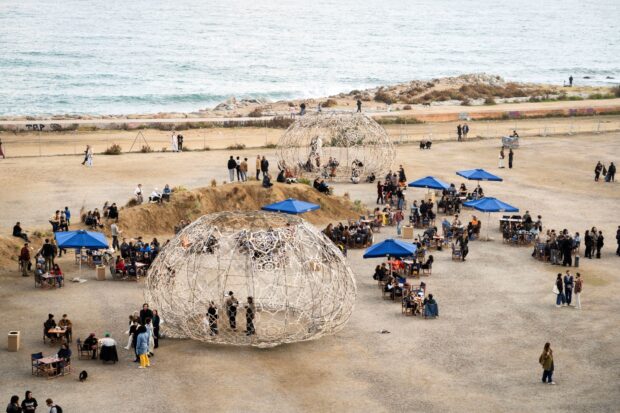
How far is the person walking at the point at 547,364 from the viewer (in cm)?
2506

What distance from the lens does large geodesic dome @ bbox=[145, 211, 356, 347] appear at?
90.4 feet

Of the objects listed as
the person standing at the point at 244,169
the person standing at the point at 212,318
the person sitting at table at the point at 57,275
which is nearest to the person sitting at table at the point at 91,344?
the person standing at the point at 212,318

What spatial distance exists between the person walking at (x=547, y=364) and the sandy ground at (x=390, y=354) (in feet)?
0.83

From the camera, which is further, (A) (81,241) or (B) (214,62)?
(B) (214,62)

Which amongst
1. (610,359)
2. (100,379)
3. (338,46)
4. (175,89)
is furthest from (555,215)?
(338,46)

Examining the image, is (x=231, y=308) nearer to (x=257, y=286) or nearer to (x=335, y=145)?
(x=257, y=286)

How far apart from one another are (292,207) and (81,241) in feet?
27.8

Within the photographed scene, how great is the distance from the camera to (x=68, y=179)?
46.8m

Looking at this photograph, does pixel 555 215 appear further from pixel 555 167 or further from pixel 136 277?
pixel 136 277

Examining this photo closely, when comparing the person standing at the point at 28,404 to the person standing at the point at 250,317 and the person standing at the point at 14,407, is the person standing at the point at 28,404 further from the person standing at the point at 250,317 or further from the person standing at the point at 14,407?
the person standing at the point at 250,317

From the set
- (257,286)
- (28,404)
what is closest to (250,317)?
(257,286)

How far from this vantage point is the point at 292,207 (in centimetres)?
3831

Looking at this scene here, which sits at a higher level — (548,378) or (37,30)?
(37,30)

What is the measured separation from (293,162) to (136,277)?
17537mm
